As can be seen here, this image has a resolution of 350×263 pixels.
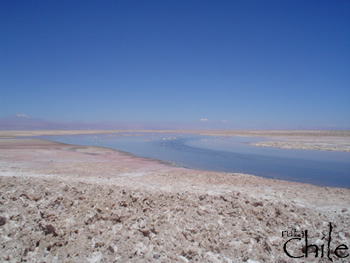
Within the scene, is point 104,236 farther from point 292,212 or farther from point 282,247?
point 292,212

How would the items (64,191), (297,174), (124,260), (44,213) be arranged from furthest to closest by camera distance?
(297,174) < (64,191) < (44,213) < (124,260)

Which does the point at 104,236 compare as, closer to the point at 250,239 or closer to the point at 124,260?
the point at 124,260

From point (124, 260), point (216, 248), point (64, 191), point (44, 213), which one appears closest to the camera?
point (124, 260)

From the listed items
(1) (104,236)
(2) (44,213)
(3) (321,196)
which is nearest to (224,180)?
(3) (321,196)

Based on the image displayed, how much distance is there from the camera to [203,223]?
488 cm

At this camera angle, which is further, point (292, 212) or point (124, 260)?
point (292, 212)

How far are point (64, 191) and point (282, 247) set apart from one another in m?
4.93

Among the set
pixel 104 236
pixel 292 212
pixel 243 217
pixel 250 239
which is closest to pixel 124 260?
pixel 104 236

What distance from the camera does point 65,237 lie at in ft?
13.6

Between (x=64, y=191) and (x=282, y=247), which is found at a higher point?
(x=64, y=191)

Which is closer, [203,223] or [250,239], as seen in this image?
[250,239]

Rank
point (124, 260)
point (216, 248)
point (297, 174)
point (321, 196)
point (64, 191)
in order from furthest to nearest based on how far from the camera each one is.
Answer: point (297, 174)
point (321, 196)
point (64, 191)
point (216, 248)
point (124, 260)

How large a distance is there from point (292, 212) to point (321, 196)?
250cm

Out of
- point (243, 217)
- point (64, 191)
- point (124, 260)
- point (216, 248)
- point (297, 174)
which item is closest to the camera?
point (124, 260)
